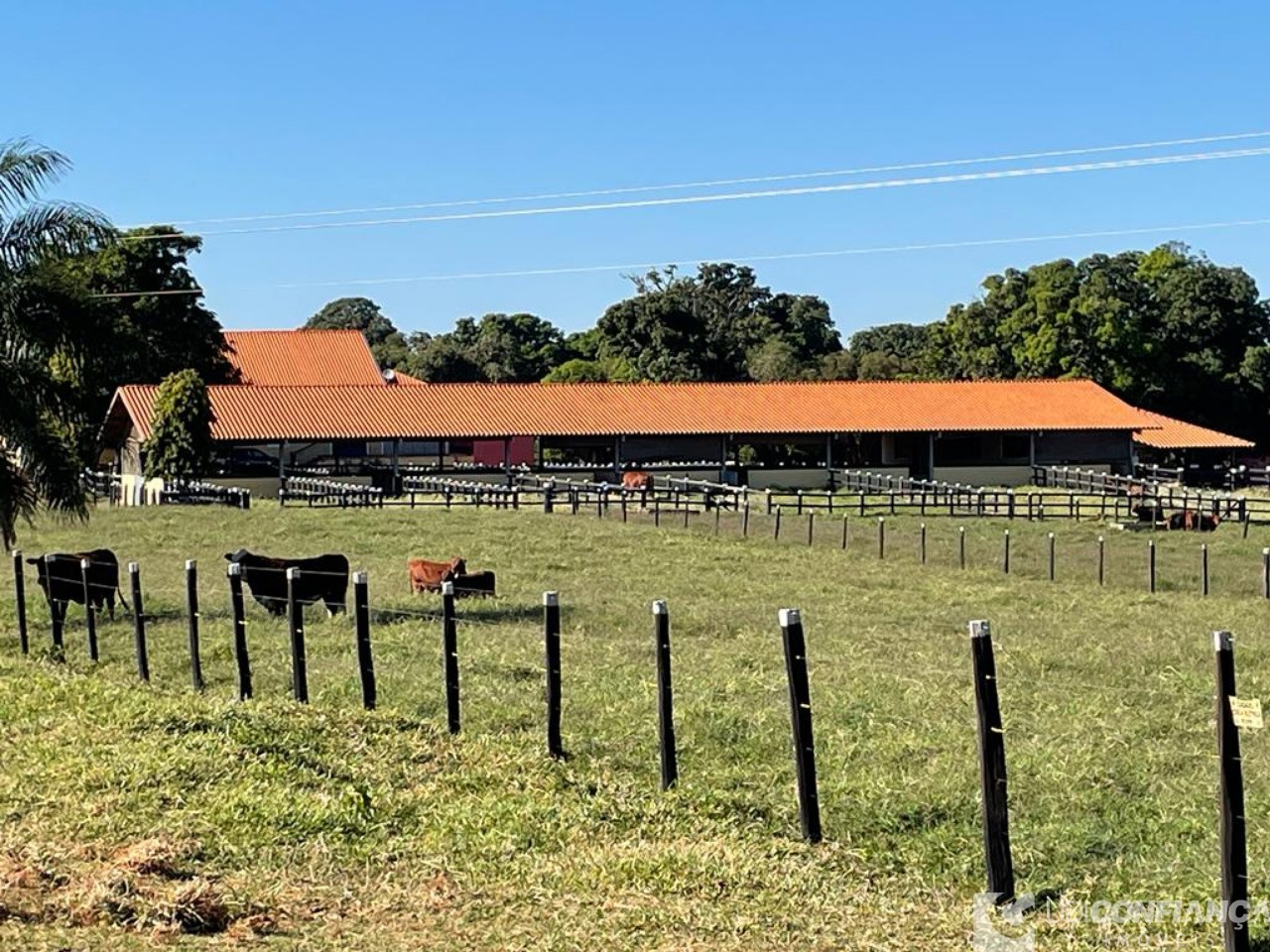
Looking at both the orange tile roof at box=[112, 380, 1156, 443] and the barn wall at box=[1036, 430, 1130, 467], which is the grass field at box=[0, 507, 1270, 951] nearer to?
the orange tile roof at box=[112, 380, 1156, 443]

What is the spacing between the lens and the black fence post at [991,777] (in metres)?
6.79

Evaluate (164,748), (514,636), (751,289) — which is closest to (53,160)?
(514,636)

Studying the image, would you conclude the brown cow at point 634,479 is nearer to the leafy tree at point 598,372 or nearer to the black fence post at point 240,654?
the leafy tree at point 598,372

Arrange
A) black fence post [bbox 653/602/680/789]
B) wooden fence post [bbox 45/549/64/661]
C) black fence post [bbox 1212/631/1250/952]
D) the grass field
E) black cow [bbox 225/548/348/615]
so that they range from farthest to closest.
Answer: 1. black cow [bbox 225/548/348/615]
2. wooden fence post [bbox 45/549/64/661]
3. black fence post [bbox 653/602/680/789]
4. the grass field
5. black fence post [bbox 1212/631/1250/952]

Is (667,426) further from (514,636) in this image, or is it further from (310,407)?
(514,636)

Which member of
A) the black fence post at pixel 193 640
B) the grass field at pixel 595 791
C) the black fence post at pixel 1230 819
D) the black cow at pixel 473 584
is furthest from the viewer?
the black cow at pixel 473 584

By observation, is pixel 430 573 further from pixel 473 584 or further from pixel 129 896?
pixel 129 896

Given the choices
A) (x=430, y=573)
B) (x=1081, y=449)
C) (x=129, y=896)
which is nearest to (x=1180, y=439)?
(x=1081, y=449)

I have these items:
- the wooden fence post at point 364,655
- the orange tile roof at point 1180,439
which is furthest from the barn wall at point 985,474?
the wooden fence post at point 364,655

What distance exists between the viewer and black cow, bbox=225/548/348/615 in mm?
17781

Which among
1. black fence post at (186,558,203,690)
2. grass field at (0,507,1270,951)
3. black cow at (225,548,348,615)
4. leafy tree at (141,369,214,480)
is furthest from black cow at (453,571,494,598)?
leafy tree at (141,369,214,480)

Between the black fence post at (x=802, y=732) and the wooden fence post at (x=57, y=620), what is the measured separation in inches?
341

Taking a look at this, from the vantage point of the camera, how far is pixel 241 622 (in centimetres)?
1184

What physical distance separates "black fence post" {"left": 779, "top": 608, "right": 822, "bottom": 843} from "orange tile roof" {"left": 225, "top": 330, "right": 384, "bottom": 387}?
64.0 meters
